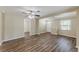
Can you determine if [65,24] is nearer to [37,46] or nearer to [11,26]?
[37,46]

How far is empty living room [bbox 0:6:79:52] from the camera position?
434cm

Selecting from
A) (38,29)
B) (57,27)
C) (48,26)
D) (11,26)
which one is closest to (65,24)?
(57,27)

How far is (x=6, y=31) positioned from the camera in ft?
17.8

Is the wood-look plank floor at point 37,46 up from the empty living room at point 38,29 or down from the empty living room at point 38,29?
down

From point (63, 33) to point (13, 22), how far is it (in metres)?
4.73

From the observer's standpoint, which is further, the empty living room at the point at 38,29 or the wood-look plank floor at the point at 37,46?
the empty living room at the point at 38,29

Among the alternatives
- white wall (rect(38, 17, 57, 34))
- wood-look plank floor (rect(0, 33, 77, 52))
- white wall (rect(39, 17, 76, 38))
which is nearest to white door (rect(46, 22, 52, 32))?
white wall (rect(38, 17, 57, 34))

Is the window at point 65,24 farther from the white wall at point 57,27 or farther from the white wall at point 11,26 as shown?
the white wall at point 11,26

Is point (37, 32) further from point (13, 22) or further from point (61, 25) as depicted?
point (13, 22)

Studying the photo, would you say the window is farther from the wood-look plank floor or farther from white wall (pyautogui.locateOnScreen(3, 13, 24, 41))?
white wall (pyautogui.locateOnScreen(3, 13, 24, 41))

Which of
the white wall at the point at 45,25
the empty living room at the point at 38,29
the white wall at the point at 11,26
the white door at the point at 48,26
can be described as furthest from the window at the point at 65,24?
the white wall at the point at 11,26

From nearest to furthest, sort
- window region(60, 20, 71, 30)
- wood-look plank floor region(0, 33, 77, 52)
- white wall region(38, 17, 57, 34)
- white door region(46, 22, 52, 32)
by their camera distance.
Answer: wood-look plank floor region(0, 33, 77, 52), window region(60, 20, 71, 30), white wall region(38, 17, 57, 34), white door region(46, 22, 52, 32)

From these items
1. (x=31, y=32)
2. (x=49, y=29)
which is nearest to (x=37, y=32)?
(x=31, y=32)

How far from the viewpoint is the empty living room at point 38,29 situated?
4.34m
